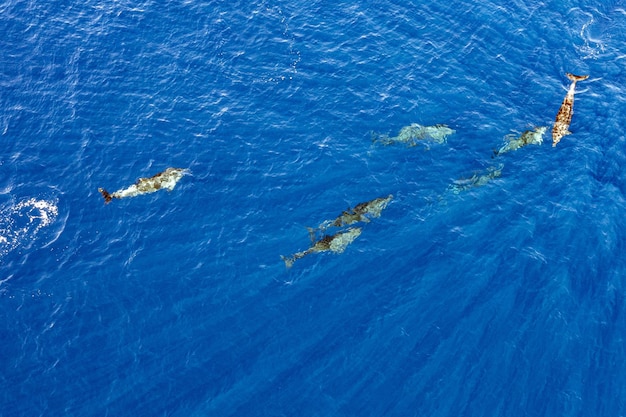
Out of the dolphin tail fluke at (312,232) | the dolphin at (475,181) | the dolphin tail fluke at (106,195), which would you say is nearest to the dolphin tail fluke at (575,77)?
the dolphin at (475,181)

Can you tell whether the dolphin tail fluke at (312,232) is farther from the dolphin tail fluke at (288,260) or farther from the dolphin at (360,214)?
the dolphin tail fluke at (288,260)

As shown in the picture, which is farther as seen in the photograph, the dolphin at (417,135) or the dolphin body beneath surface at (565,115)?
the dolphin at (417,135)

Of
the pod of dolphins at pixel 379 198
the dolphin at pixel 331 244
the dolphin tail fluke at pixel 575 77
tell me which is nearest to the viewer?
the dolphin at pixel 331 244

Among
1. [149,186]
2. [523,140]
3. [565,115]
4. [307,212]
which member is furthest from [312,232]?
[565,115]

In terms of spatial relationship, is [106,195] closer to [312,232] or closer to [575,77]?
[312,232]

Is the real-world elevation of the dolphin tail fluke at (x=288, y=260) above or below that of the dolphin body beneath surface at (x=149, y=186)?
below

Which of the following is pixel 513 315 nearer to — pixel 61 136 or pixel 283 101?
pixel 283 101

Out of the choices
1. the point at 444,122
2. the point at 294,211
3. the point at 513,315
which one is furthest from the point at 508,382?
the point at 444,122
